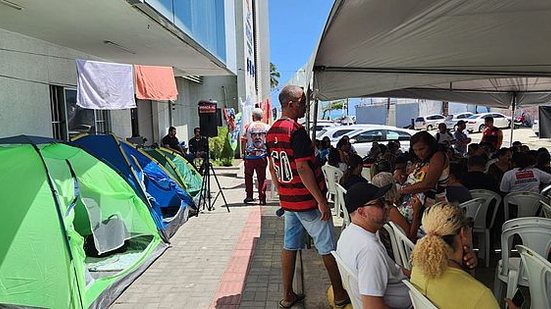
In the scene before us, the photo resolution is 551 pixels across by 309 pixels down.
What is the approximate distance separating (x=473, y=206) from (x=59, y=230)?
11.5 ft

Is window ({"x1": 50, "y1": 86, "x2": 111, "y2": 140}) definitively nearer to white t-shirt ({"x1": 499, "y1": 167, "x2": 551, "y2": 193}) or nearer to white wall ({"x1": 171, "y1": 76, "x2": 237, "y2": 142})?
→ white t-shirt ({"x1": 499, "y1": 167, "x2": 551, "y2": 193})

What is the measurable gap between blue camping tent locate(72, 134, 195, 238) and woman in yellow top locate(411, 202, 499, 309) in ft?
12.8

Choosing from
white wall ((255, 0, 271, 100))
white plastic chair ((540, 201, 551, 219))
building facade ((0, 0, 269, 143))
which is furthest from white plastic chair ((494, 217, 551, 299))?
white wall ((255, 0, 271, 100))

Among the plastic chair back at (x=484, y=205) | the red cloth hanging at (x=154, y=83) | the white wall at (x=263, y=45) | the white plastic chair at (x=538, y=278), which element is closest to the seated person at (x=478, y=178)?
the plastic chair back at (x=484, y=205)

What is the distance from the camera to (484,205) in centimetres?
407

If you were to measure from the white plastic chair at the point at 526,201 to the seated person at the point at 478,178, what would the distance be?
0.55 ft

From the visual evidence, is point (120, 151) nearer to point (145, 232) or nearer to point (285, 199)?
point (145, 232)

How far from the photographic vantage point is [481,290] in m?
1.72

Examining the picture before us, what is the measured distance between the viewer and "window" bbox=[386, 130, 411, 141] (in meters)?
12.9

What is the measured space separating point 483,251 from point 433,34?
2.13 metres

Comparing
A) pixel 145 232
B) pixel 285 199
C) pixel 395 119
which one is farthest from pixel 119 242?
pixel 395 119

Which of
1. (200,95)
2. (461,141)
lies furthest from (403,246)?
(200,95)

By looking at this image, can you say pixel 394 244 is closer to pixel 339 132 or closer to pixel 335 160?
pixel 335 160

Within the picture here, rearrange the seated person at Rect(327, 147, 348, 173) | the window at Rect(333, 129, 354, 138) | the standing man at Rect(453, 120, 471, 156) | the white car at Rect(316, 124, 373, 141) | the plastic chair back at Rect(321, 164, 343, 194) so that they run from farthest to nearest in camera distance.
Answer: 1. the window at Rect(333, 129, 354, 138)
2. the white car at Rect(316, 124, 373, 141)
3. the standing man at Rect(453, 120, 471, 156)
4. the seated person at Rect(327, 147, 348, 173)
5. the plastic chair back at Rect(321, 164, 343, 194)
